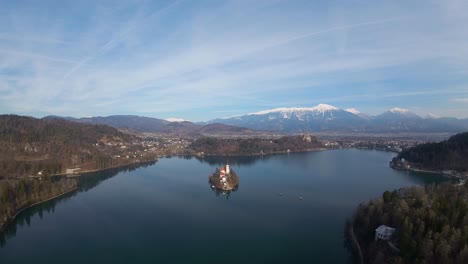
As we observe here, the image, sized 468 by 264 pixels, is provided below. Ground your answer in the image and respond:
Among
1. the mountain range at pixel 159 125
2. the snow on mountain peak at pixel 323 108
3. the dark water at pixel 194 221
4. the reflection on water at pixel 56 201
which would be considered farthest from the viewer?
the snow on mountain peak at pixel 323 108

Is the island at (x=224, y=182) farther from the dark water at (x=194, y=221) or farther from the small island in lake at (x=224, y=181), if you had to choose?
the dark water at (x=194, y=221)

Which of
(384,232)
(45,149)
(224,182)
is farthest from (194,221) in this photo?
(45,149)

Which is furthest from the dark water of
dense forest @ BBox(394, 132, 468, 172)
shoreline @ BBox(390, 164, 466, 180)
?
dense forest @ BBox(394, 132, 468, 172)

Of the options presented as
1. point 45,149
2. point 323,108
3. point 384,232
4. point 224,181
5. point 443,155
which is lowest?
point 384,232

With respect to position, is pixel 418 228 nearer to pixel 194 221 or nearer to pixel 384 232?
pixel 384 232

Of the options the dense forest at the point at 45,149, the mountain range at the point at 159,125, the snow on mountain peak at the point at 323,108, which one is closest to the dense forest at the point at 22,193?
the dense forest at the point at 45,149

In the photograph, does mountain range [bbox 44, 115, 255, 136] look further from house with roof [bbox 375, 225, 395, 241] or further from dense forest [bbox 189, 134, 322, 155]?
house with roof [bbox 375, 225, 395, 241]
